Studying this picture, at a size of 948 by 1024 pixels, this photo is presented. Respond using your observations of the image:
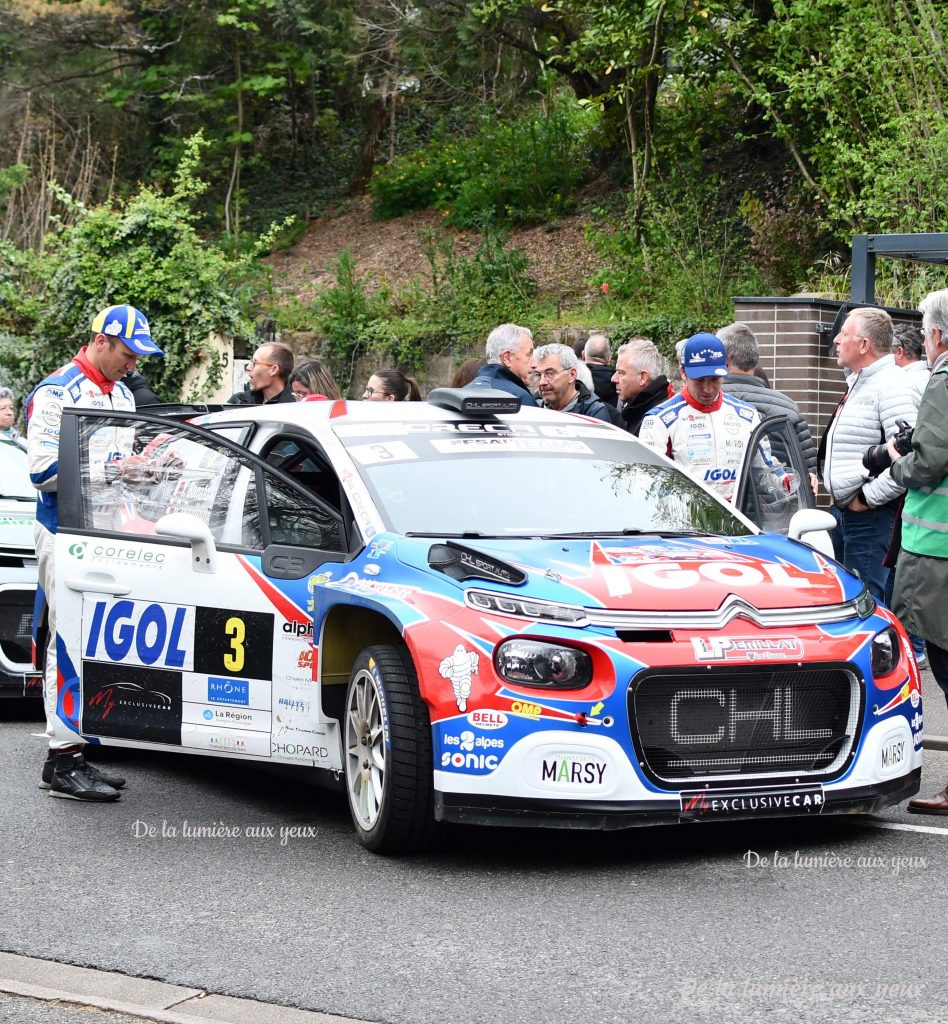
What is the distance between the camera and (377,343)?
75.1 ft

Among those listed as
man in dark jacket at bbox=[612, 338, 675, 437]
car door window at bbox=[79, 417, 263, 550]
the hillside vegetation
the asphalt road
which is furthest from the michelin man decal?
the hillside vegetation

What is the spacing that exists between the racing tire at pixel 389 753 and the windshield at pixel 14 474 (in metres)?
4.35

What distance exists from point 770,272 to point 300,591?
15253 millimetres

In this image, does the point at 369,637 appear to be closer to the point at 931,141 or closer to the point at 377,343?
the point at 931,141

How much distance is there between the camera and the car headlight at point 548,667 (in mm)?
5496

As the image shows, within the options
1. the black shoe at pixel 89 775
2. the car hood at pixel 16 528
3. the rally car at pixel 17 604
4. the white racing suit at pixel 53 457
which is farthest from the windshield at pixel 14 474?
the black shoe at pixel 89 775

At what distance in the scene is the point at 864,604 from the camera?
6.09 metres

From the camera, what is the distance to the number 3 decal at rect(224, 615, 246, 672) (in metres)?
6.45

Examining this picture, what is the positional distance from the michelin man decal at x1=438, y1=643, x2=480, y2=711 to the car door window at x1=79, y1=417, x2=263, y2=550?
5.54 ft

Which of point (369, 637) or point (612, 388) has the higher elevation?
point (612, 388)

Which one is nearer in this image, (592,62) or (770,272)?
(770,272)

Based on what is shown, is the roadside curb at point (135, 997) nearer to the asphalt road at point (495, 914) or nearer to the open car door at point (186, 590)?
the asphalt road at point (495, 914)

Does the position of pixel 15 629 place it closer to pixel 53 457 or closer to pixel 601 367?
pixel 53 457

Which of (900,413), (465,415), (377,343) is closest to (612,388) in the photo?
(900,413)
